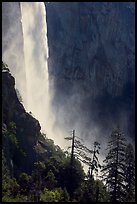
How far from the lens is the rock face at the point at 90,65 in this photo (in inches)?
3812

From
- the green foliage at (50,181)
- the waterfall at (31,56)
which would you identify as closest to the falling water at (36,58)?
the waterfall at (31,56)

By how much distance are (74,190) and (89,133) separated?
177ft

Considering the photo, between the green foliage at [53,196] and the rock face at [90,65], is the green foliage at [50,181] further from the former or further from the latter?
the rock face at [90,65]

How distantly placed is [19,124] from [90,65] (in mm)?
56482

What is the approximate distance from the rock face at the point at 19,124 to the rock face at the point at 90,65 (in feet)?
175

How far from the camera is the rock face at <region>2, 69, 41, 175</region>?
3974 centimetres

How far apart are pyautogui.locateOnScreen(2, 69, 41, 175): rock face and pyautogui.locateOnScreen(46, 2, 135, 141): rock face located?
175 feet

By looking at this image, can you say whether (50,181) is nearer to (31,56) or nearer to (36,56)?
(31,56)

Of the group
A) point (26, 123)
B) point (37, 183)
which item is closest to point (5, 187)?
point (37, 183)

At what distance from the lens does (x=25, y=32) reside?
294ft

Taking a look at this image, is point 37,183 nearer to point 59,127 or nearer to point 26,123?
point 26,123

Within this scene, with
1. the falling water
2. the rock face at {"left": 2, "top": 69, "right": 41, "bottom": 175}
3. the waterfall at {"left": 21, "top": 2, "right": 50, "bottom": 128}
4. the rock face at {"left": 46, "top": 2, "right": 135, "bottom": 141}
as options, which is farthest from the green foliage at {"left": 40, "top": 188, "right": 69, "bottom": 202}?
the rock face at {"left": 46, "top": 2, "right": 135, "bottom": 141}

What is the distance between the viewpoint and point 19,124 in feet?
137

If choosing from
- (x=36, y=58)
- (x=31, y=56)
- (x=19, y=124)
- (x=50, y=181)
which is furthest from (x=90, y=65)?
(x=50, y=181)
